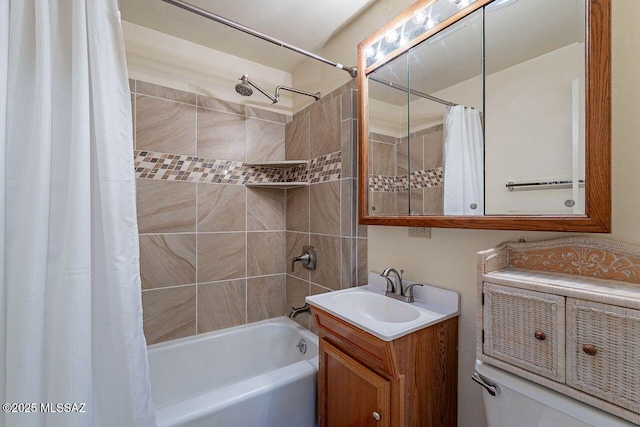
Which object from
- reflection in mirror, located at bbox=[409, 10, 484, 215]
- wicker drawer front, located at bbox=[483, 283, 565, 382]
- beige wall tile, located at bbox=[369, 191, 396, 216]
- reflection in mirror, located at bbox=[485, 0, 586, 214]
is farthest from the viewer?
beige wall tile, located at bbox=[369, 191, 396, 216]

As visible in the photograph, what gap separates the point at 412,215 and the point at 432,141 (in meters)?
0.35

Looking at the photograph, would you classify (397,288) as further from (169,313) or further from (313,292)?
(169,313)

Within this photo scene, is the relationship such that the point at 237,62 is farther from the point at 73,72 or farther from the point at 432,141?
the point at 432,141

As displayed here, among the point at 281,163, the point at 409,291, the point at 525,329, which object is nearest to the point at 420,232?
the point at 409,291

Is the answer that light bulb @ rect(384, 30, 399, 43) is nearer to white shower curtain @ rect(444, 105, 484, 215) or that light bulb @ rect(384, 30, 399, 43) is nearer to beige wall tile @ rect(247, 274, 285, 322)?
white shower curtain @ rect(444, 105, 484, 215)

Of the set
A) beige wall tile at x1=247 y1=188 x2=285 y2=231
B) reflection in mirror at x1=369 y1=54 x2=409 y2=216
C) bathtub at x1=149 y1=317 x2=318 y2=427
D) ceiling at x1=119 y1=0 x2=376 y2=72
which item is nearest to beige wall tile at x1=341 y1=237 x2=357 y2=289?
reflection in mirror at x1=369 y1=54 x2=409 y2=216

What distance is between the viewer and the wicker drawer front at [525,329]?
0.70m

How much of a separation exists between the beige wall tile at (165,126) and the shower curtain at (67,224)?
888mm

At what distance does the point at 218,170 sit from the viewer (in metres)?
1.96

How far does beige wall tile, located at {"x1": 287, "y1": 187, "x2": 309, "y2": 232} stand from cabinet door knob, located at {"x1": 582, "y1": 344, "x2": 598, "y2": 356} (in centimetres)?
153

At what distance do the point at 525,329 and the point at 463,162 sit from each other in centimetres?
64

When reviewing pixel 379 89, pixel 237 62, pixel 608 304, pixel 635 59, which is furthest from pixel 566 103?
pixel 237 62

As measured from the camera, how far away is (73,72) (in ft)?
2.75

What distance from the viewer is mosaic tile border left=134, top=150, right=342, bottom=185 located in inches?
68.3
